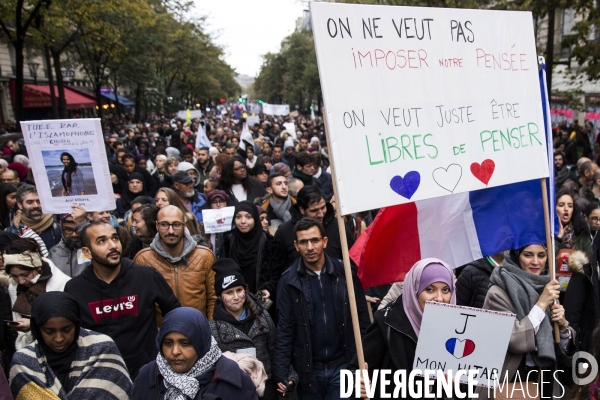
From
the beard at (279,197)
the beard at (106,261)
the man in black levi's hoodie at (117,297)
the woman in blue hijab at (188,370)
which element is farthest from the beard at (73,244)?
the woman in blue hijab at (188,370)

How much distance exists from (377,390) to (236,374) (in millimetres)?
792

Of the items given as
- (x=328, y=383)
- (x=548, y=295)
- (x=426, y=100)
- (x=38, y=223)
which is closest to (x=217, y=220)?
(x=38, y=223)

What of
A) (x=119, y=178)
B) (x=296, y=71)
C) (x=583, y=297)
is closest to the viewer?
(x=583, y=297)

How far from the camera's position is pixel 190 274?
14.9ft

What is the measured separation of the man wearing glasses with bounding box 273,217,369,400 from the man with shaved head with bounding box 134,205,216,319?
33.8 inches

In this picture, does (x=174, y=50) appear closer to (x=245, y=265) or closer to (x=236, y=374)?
(x=245, y=265)

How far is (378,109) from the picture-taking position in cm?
334

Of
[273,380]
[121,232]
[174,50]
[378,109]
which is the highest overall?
[174,50]

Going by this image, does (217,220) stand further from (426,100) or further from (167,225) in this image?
(426,100)

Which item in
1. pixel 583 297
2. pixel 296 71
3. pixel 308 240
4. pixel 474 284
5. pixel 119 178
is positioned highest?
pixel 296 71

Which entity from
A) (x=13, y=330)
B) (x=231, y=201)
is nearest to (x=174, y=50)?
(x=231, y=201)

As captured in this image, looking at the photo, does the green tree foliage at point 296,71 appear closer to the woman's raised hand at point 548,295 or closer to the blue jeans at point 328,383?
the blue jeans at point 328,383

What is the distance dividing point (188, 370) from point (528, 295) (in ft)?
6.48

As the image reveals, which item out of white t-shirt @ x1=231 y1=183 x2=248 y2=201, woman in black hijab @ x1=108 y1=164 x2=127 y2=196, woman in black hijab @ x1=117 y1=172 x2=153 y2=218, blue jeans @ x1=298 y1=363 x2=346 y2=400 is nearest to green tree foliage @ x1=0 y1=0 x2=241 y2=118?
Answer: woman in black hijab @ x1=108 y1=164 x2=127 y2=196
